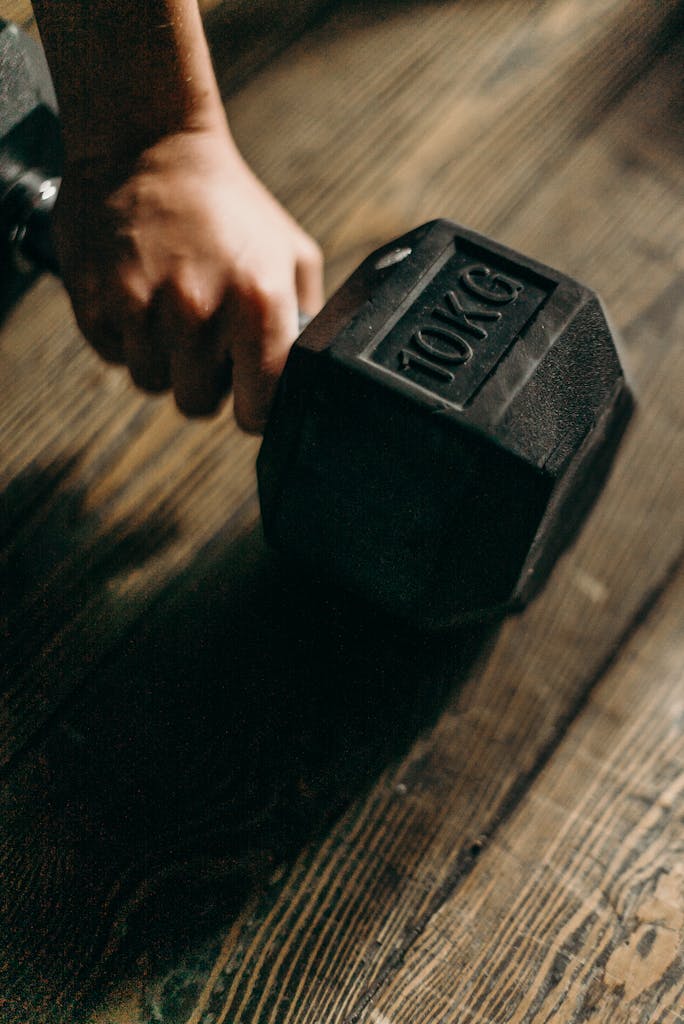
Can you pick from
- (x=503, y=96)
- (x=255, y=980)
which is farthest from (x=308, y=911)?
(x=503, y=96)

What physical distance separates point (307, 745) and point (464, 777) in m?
0.11

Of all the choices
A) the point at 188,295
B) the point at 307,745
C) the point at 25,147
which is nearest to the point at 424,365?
the point at 188,295

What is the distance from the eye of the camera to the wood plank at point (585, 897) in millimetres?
511

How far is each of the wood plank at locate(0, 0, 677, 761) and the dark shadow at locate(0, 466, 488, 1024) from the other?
0.06ft

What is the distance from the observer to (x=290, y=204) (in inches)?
31.2

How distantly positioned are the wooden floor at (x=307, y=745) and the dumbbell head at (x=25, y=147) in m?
0.12

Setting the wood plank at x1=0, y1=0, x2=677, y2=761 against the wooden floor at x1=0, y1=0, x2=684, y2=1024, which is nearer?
the wooden floor at x1=0, y1=0, x2=684, y2=1024

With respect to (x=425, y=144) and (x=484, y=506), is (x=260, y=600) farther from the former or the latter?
(x=425, y=144)

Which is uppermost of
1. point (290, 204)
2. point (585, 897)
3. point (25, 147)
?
point (25, 147)

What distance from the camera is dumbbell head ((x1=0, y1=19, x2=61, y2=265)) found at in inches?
23.4

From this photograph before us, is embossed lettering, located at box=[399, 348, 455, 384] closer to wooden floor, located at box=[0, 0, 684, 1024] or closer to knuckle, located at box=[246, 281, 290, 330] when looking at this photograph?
knuckle, located at box=[246, 281, 290, 330]

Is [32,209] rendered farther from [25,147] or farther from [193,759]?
[193,759]

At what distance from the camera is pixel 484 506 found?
Answer: 1.54ft

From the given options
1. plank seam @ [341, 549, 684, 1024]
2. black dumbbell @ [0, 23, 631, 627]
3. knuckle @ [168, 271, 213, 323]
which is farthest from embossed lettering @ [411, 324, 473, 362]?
plank seam @ [341, 549, 684, 1024]
